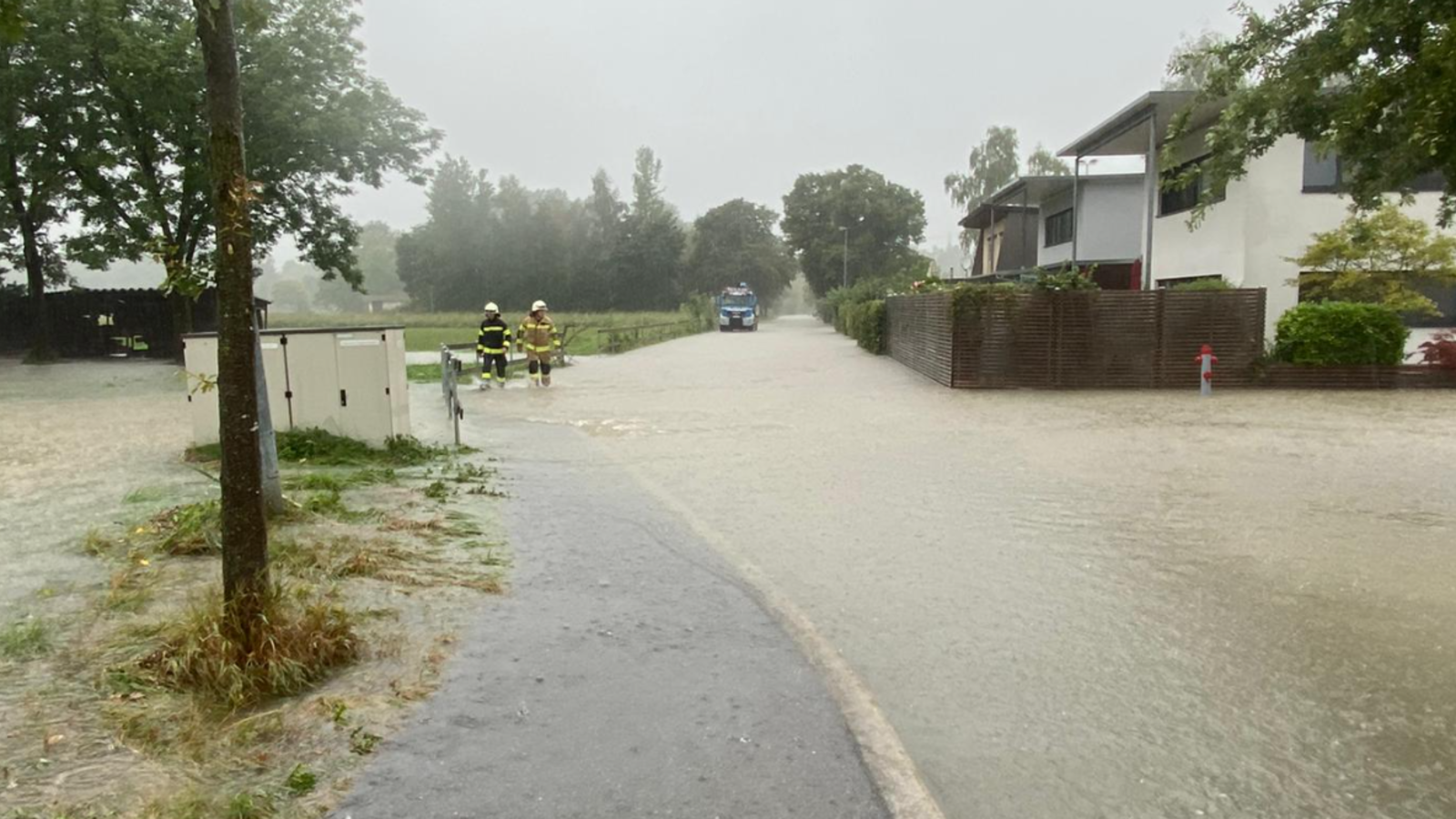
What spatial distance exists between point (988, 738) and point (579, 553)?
12.1ft

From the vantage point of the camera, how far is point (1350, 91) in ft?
29.3

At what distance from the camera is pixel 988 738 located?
14.2ft

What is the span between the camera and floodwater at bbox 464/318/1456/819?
406 centimetres

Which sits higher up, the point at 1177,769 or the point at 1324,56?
the point at 1324,56

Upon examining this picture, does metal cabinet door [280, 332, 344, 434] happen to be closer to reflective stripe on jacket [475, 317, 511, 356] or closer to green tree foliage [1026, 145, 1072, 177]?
reflective stripe on jacket [475, 317, 511, 356]

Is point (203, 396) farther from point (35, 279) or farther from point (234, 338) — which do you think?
point (35, 279)

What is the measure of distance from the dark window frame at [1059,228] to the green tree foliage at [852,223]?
4531 cm

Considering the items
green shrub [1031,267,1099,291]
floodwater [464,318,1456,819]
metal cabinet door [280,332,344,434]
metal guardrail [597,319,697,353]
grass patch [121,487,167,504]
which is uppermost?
green shrub [1031,267,1099,291]

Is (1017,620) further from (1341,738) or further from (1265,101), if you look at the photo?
(1265,101)

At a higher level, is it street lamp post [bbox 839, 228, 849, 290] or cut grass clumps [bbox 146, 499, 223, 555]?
street lamp post [bbox 839, 228, 849, 290]

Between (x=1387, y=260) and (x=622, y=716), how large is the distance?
847 inches

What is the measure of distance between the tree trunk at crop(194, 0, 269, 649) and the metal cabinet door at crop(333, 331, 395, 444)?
650 cm

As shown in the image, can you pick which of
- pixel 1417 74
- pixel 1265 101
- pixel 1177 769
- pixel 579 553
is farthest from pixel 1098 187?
pixel 1177 769

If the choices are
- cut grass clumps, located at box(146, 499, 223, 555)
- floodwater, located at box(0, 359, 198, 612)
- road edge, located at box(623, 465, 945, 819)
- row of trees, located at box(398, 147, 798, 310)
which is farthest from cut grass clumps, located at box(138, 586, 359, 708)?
row of trees, located at box(398, 147, 798, 310)
